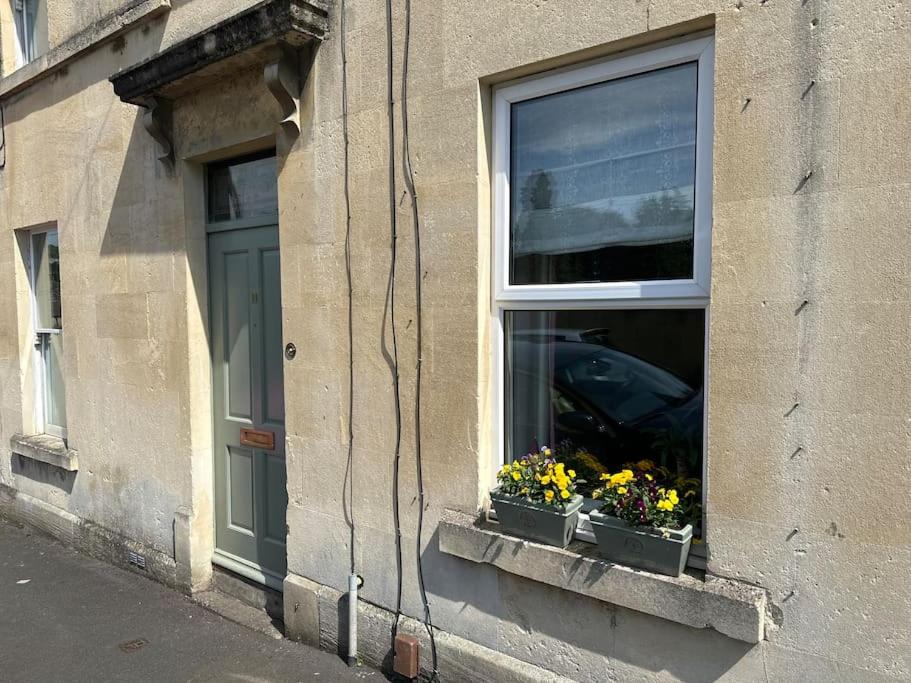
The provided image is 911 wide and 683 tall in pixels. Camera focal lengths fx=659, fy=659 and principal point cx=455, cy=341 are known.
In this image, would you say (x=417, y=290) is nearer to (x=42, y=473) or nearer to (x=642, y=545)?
(x=642, y=545)

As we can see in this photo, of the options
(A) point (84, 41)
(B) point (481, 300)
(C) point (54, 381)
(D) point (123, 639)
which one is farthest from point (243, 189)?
(C) point (54, 381)

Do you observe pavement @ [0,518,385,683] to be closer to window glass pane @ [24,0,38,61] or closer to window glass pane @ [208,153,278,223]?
window glass pane @ [208,153,278,223]

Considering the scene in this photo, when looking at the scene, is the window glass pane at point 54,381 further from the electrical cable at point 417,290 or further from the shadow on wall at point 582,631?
the shadow on wall at point 582,631

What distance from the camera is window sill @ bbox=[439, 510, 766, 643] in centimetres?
238

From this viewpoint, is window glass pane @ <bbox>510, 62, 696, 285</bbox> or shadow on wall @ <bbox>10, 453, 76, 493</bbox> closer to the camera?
window glass pane @ <bbox>510, 62, 696, 285</bbox>

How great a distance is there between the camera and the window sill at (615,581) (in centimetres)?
238

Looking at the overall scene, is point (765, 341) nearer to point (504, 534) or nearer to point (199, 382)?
point (504, 534)

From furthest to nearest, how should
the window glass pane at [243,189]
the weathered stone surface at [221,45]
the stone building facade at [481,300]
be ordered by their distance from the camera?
the window glass pane at [243,189], the weathered stone surface at [221,45], the stone building facade at [481,300]

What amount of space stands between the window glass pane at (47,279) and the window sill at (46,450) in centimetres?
108

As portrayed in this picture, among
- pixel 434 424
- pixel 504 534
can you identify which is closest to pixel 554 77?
pixel 434 424

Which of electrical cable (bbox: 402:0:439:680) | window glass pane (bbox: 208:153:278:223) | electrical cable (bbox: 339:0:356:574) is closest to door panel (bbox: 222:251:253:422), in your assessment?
window glass pane (bbox: 208:153:278:223)

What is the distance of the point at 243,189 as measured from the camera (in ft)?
15.1

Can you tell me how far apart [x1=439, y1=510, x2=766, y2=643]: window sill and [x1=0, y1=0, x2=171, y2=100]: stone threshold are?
4.16m

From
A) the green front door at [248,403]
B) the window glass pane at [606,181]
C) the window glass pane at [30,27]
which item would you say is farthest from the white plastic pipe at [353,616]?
the window glass pane at [30,27]
